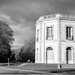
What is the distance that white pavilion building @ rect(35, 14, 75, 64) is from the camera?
44.6 meters

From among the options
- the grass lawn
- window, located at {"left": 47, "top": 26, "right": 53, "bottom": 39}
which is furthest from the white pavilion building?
the grass lawn

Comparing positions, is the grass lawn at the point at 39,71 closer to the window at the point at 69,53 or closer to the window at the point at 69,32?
the window at the point at 69,53

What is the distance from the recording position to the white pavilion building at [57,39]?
146 ft

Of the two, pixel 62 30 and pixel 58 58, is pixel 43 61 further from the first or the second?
pixel 62 30

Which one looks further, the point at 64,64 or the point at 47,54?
the point at 47,54

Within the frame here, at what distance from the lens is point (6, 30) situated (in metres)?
54.9

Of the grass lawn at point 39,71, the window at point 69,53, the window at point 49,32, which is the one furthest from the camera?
the window at point 49,32

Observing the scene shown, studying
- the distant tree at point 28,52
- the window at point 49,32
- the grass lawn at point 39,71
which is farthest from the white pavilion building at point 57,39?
the distant tree at point 28,52

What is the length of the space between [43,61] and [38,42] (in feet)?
18.6

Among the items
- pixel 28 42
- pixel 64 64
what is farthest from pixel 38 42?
pixel 28 42

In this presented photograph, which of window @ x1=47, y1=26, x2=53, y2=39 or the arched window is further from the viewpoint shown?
window @ x1=47, y1=26, x2=53, y2=39

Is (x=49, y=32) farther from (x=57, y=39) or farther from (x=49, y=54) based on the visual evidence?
(x=49, y=54)

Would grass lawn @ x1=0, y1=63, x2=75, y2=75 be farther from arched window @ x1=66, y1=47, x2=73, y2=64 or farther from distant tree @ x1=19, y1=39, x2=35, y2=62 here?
distant tree @ x1=19, y1=39, x2=35, y2=62

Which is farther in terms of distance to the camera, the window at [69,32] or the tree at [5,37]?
the tree at [5,37]
